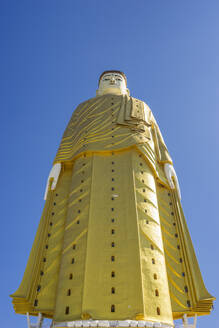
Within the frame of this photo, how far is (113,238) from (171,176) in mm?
7372

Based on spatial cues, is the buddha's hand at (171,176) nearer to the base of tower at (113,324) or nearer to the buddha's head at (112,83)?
the buddha's head at (112,83)

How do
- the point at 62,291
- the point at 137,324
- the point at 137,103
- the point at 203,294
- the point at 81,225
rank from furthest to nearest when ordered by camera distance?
the point at 137,103, the point at 81,225, the point at 203,294, the point at 62,291, the point at 137,324

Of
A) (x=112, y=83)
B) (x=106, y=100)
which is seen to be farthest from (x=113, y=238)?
(x=112, y=83)

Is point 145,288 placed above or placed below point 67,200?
below

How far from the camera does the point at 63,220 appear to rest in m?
21.2

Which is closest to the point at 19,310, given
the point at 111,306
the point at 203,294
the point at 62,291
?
the point at 62,291

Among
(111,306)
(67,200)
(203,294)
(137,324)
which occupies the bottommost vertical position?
(137,324)

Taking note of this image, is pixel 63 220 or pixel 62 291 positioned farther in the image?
pixel 63 220

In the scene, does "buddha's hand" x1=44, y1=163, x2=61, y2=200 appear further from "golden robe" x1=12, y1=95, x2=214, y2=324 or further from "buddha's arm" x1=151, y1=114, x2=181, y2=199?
"buddha's arm" x1=151, y1=114, x2=181, y2=199

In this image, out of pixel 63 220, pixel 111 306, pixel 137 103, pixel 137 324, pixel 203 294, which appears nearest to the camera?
pixel 137 324

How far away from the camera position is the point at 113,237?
1831cm

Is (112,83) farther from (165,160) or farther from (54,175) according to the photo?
(54,175)

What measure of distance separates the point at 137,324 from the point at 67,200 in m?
9.86

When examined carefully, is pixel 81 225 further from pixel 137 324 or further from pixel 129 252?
pixel 137 324
